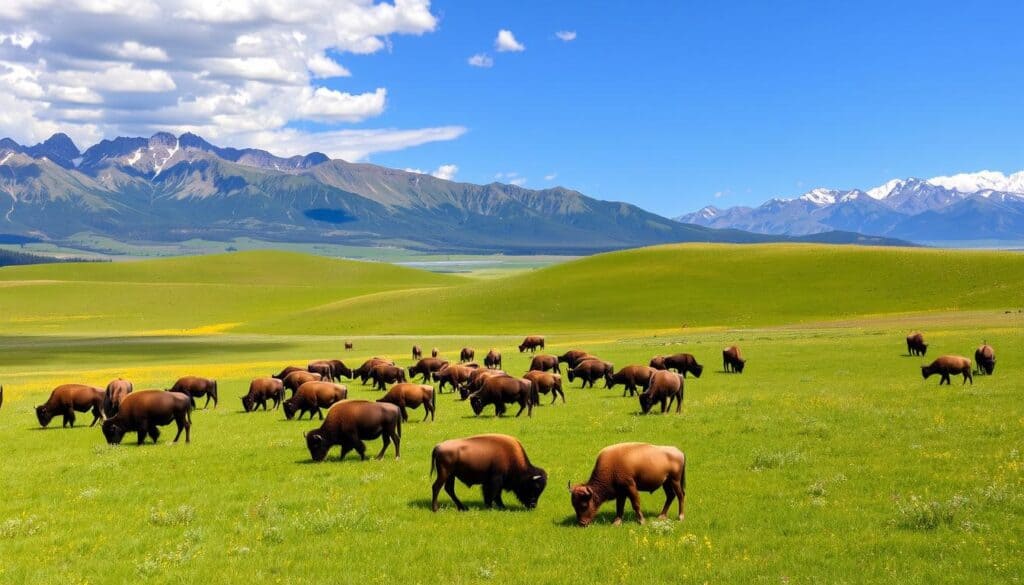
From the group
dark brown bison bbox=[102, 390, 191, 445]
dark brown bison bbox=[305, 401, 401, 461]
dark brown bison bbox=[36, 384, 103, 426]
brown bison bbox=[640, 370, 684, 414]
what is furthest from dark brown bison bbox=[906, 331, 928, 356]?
dark brown bison bbox=[36, 384, 103, 426]

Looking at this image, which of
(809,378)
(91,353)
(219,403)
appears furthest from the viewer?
(91,353)

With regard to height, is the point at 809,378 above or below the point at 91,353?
above

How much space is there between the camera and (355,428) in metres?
21.0

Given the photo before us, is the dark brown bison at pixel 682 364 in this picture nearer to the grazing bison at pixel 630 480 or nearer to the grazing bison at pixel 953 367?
the grazing bison at pixel 953 367

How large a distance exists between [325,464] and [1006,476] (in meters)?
16.0

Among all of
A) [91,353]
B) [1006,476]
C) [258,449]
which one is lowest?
[91,353]

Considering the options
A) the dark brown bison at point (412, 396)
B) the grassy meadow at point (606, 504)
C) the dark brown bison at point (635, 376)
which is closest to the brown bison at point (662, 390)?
the grassy meadow at point (606, 504)

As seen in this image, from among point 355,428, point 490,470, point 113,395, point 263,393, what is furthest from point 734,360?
point 113,395

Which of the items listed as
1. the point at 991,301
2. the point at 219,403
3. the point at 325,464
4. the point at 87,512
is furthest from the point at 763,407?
the point at 991,301

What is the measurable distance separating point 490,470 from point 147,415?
1472 centimetres

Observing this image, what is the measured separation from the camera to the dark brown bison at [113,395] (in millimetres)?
31516

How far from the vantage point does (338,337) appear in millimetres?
100688

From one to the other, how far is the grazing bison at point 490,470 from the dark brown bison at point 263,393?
71.6 feet

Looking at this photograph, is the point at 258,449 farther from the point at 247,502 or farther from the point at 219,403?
the point at 219,403
